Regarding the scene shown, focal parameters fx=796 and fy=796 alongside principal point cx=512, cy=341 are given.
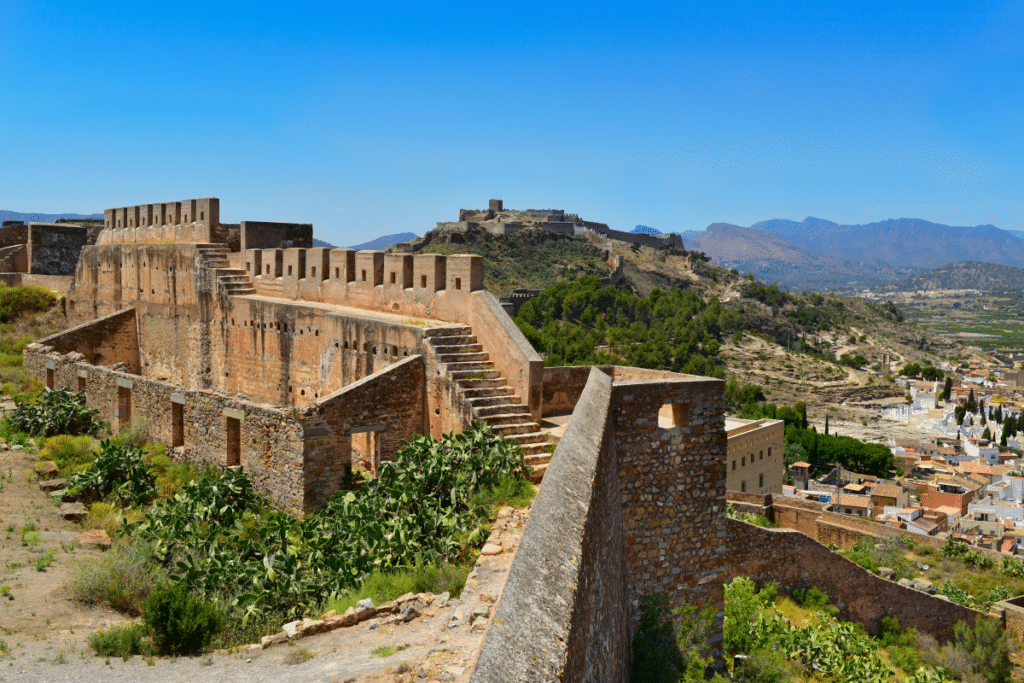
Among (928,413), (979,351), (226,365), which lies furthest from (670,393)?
(979,351)

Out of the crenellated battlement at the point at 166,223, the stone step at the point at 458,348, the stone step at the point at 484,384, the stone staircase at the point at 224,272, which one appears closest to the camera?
the stone step at the point at 484,384

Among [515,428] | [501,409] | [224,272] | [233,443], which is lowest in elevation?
[233,443]

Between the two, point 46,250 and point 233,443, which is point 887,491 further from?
point 46,250

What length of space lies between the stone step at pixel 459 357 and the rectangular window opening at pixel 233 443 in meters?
3.45

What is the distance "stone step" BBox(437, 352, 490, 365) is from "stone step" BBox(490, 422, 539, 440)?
172 cm

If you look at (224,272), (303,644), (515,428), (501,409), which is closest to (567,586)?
(303,644)

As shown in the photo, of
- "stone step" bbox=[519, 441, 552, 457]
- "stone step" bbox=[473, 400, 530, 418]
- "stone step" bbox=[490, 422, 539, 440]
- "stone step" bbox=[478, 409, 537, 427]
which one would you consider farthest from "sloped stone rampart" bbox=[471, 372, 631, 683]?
"stone step" bbox=[473, 400, 530, 418]

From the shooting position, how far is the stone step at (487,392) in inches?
464

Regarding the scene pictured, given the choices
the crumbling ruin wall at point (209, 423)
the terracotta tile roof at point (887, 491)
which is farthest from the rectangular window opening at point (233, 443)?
the terracotta tile roof at point (887, 491)

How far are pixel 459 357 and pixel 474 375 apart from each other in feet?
1.65

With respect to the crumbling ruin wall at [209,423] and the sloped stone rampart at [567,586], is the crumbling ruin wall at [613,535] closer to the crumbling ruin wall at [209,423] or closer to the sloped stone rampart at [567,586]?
the sloped stone rampart at [567,586]

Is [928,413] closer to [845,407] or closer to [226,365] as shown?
[845,407]

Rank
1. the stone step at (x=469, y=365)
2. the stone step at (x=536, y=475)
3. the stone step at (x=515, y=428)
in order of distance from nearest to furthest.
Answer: the stone step at (x=536, y=475) → the stone step at (x=515, y=428) → the stone step at (x=469, y=365)

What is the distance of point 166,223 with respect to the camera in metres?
22.8
